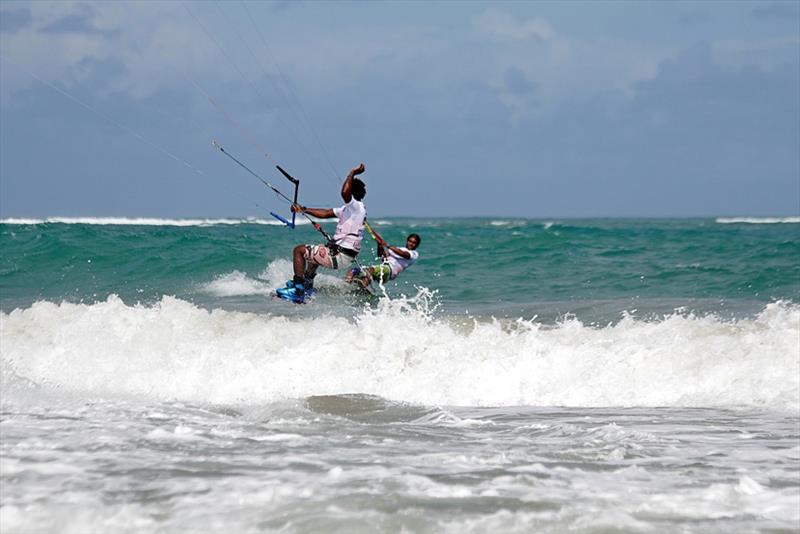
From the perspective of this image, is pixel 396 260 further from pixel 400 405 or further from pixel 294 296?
pixel 400 405

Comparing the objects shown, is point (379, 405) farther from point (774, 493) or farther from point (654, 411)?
point (774, 493)

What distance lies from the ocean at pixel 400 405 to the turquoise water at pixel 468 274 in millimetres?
143

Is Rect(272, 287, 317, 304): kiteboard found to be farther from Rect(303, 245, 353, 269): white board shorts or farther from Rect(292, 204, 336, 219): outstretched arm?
Rect(292, 204, 336, 219): outstretched arm

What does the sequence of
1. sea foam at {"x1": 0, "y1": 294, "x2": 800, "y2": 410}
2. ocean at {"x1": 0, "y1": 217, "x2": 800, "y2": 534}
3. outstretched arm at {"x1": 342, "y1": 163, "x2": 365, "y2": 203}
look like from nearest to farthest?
1. ocean at {"x1": 0, "y1": 217, "x2": 800, "y2": 534}
2. sea foam at {"x1": 0, "y1": 294, "x2": 800, "y2": 410}
3. outstretched arm at {"x1": 342, "y1": 163, "x2": 365, "y2": 203}

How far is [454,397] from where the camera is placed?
10492mm

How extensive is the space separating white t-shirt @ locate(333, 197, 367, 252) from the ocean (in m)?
1.10

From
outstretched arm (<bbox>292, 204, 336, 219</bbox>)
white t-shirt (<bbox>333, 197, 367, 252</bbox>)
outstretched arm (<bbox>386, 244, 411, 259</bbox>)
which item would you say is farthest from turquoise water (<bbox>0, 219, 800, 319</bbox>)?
outstretched arm (<bbox>292, 204, 336, 219</bbox>)

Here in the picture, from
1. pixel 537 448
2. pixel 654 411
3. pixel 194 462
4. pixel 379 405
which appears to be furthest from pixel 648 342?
pixel 194 462

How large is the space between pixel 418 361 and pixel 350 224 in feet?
8.72

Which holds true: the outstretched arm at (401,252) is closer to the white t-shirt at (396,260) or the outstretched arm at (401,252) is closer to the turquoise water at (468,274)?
the white t-shirt at (396,260)

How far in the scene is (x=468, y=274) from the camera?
22.5 metres

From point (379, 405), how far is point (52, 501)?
419 centimetres

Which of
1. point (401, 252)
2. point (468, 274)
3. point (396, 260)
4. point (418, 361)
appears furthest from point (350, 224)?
point (468, 274)

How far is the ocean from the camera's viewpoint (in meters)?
5.46
